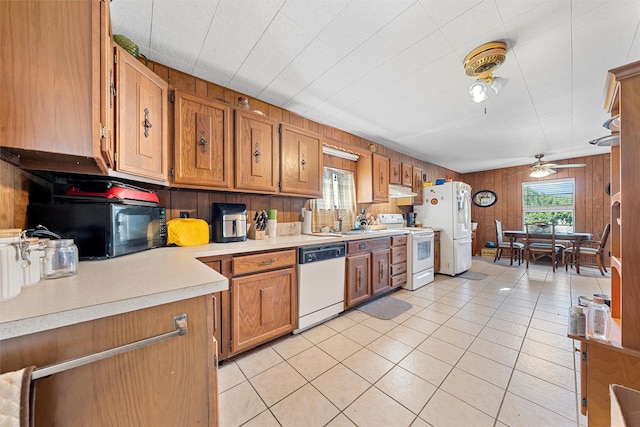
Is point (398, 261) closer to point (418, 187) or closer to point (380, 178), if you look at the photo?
point (380, 178)

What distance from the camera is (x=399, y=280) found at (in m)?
3.23

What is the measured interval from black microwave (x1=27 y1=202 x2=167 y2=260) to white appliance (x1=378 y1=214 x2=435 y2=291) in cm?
322

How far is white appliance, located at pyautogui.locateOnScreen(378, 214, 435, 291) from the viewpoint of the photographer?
3.35 m

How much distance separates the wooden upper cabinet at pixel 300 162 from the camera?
7.78 ft

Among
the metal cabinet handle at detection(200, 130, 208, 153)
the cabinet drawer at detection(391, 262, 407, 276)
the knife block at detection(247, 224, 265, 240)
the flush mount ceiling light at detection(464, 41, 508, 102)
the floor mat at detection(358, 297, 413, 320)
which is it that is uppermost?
the flush mount ceiling light at detection(464, 41, 508, 102)

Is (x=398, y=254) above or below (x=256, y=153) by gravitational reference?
below

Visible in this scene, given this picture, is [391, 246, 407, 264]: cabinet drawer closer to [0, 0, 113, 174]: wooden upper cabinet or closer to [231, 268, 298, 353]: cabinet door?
[231, 268, 298, 353]: cabinet door

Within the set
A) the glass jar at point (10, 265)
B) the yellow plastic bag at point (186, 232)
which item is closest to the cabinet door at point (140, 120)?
the yellow plastic bag at point (186, 232)

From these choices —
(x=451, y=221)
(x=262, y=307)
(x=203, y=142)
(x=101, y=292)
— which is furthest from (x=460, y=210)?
(x=101, y=292)

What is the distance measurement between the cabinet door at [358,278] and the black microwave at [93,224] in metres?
1.91

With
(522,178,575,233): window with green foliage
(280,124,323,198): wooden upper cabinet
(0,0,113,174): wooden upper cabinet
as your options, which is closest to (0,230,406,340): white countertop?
(0,0,113,174): wooden upper cabinet

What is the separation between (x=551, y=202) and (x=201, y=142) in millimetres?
7613

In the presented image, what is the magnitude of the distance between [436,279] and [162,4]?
4594 millimetres

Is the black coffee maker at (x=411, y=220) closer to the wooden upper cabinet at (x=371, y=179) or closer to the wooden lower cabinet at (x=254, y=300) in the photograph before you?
the wooden upper cabinet at (x=371, y=179)
